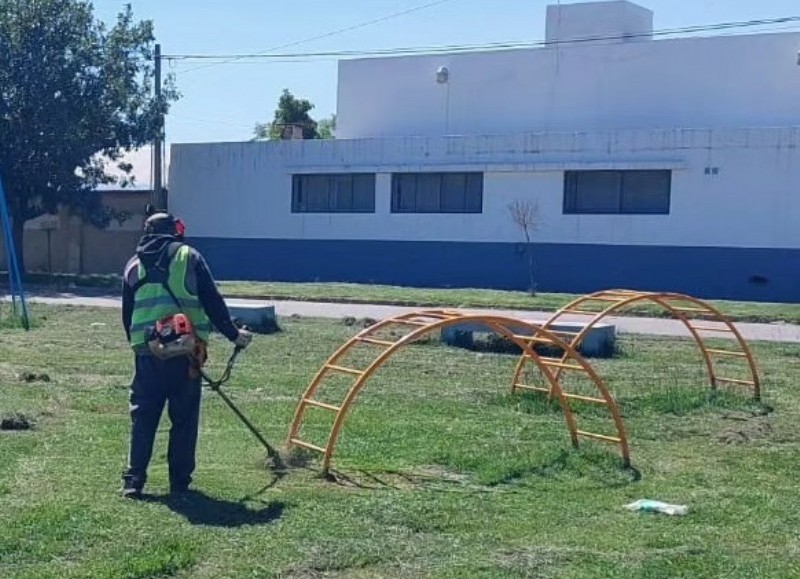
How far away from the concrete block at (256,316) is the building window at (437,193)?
717 inches

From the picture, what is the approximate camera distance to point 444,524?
7387 mm

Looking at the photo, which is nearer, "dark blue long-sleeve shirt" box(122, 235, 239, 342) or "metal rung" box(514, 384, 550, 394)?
"dark blue long-sleeve shirt" box(122, 235, 239, 342)

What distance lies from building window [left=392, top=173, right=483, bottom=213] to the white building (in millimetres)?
46

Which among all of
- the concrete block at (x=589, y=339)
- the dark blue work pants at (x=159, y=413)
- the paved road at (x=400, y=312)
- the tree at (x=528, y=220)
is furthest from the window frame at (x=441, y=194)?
the dark blue work pants at (x=159, y=413)

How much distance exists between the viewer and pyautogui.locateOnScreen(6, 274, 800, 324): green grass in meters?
27.2

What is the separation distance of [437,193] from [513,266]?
362 cm

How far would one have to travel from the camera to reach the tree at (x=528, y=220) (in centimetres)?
3672

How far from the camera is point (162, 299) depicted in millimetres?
A: 7930

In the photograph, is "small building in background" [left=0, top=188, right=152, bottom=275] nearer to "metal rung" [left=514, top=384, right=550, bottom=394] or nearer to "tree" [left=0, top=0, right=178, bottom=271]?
"tree" [left=0, top=0, right=178, bottom=271]

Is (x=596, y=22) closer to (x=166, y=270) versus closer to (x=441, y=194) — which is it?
(x=441, y=194)

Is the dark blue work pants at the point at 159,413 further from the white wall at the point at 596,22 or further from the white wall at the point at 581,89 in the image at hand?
the white wall at the point at 596,22

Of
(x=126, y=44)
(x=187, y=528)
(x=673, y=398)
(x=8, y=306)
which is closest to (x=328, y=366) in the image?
(x=187, y=528)

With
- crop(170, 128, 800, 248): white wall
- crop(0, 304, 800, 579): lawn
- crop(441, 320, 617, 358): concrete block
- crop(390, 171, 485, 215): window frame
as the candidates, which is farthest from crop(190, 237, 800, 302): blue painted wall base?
crop(0, 304, 800, 579): lawn

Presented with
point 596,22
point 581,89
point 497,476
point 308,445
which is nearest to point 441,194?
point 581,89
